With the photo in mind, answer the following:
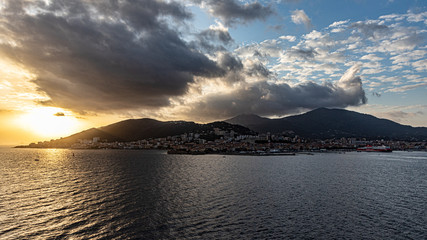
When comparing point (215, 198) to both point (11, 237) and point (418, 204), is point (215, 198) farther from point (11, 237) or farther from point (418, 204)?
point (418, 204)

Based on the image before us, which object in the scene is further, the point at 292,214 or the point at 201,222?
the point at 292,214

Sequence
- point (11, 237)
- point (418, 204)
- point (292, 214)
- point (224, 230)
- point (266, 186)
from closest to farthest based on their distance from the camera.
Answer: point (11, 237)
point (224, 230)
point (292, 214)
point (418, 204)
point (266, 186)

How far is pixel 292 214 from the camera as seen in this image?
125ft

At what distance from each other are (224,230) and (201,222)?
169 inches

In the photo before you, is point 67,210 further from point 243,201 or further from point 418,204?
point 418,204

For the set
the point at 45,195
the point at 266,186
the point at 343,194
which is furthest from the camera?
the point at 266,186

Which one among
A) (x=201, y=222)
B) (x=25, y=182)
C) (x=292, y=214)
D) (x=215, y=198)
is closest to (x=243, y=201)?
(x=215, y=198)

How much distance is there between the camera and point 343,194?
54.1m

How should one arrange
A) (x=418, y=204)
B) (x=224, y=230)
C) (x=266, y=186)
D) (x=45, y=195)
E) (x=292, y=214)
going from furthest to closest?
(x=266, y=186) < (x=45, y=195) < (x=418, y=204) < (x=292, y=214) < (x=224, y=230)

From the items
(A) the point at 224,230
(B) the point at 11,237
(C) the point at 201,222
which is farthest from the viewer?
(C) the point at 201,222

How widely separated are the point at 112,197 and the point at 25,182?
35.9 meters

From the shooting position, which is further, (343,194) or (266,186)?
(266,186)

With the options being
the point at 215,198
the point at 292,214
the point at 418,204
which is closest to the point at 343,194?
the point at 418,204

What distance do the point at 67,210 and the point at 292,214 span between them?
3667 cm
